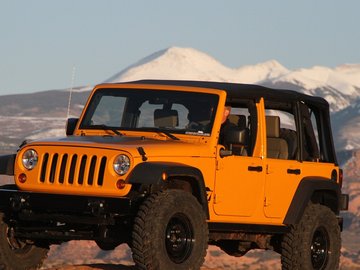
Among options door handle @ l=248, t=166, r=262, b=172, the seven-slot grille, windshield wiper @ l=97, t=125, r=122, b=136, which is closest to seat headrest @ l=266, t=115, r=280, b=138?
door handle @ l=248, t=166, r=262, b=172

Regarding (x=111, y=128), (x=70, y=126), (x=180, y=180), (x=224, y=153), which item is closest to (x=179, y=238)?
(x=180, y=180)

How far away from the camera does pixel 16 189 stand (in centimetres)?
1352

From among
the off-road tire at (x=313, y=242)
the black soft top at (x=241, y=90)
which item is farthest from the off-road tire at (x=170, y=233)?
the off-road tire at (x=313, y=242)

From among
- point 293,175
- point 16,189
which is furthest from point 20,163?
point 293,175

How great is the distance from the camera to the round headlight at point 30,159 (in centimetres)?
1327

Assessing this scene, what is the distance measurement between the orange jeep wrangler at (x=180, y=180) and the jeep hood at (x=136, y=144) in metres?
0.01

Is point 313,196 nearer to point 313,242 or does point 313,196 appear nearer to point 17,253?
point 313,242

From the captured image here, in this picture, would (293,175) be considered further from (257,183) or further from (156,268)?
(156,268)

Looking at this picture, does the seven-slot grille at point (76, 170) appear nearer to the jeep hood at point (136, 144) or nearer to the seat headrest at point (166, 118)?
the jeep hood at point (136, 144)

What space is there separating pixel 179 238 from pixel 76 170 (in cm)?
128

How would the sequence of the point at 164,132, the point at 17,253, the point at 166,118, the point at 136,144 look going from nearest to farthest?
the point at 136,144 < the point at 17,253 < the point at 164,132 < the point at 166,118

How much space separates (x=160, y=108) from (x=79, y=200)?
2183 millimetres

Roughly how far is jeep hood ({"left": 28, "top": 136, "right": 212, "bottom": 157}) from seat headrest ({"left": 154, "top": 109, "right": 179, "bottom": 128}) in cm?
48

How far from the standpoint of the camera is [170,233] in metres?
13.0
